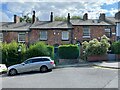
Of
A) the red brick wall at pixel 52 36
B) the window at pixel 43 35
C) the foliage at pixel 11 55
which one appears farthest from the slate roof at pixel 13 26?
the foliage at pixel 11 55

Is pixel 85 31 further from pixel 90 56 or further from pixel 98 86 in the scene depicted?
pixel 98 86

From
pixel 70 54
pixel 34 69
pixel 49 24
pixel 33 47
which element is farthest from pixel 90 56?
pixel 49 24

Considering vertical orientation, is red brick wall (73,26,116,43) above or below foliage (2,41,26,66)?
above

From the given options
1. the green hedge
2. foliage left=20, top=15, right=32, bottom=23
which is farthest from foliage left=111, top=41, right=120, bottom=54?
foliage left=20, top=15, right=32, bottom=23

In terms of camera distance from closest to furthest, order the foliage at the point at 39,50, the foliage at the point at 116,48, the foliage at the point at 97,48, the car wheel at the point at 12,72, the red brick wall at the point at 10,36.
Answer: the car wheel at the point at 12,72 → the foliage at the point at 39,50 → the foliage at the point at 97,48 → the foliage at the point at 116,48 → the red brick wall at the point at 10,36

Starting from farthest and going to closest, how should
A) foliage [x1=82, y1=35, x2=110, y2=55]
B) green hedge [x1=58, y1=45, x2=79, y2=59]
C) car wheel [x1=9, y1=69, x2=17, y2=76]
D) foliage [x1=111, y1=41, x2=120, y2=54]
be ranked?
1. foliage [x1=111, y1=41, x2=120, y2=54]
2. green hedge [x1=58, y1=45, x2=79, y2=59]
3. foliage [x1=82, y1=35, x2=110, y2=55]
4. car wheel [x1=9, y1=69, x2=17, y2=76]

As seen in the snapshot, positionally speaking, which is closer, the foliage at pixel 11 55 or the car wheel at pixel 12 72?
the car wheel at pixel 12 72

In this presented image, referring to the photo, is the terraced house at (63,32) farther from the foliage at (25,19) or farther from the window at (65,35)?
the foliage at (25,19)

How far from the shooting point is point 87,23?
1663 inches

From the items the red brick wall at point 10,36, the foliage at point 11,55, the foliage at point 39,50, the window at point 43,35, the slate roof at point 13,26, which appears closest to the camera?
the foliage at point 39,50

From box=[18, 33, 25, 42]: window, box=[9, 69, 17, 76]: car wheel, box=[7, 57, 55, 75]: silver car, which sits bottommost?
box=[9, 69, 17, 76]: car wheel

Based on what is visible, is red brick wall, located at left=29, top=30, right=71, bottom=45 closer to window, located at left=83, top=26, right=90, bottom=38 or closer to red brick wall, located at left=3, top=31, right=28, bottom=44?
red brick wall, located at left=3, top=31, right=28, bottom=44

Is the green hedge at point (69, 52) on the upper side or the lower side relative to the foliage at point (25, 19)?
lower

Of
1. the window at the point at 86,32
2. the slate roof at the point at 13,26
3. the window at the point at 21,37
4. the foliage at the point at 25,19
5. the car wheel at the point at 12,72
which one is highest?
the foliage at the point at 25,19
